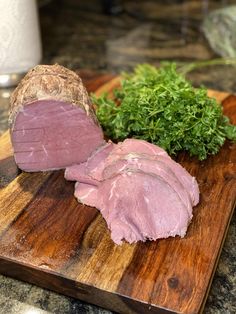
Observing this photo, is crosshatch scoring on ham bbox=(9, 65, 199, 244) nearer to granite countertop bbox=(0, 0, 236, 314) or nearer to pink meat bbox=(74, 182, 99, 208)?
pink meat bbox=(74, 182, 99, 208)

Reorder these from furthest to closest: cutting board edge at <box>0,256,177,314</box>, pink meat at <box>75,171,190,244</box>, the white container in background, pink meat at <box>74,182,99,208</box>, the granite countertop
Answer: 1. the granite countertop
2. the white container in background
3. pink meat at <box>74,182,99,208</box>
4. pink meat at <box>75,171,190,244</box>
5. cutting board edge at <box>0,256,177,314</box>

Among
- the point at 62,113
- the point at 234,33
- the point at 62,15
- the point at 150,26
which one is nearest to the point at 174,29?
the point at 150,26

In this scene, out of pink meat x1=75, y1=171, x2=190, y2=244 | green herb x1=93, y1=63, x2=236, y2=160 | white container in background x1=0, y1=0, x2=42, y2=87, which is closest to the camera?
pink meat x1=75, y1=171, x2=190, y2=244

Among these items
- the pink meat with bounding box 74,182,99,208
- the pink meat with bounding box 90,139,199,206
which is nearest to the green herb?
the pink meat with bounding box 90,139,199,206

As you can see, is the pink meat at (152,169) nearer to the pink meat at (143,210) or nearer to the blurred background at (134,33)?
the pink meat at (143,210)

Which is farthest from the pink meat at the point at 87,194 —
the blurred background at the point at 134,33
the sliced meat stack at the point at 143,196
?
the blurred background at the point at 134,33

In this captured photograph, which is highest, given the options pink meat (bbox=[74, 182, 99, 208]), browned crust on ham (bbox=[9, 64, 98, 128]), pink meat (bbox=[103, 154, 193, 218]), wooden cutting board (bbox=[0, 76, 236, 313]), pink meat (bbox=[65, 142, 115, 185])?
browned crust on ham (bbox=[9, 64, 98, 128])

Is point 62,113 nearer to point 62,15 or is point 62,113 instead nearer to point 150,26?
point 150,26
